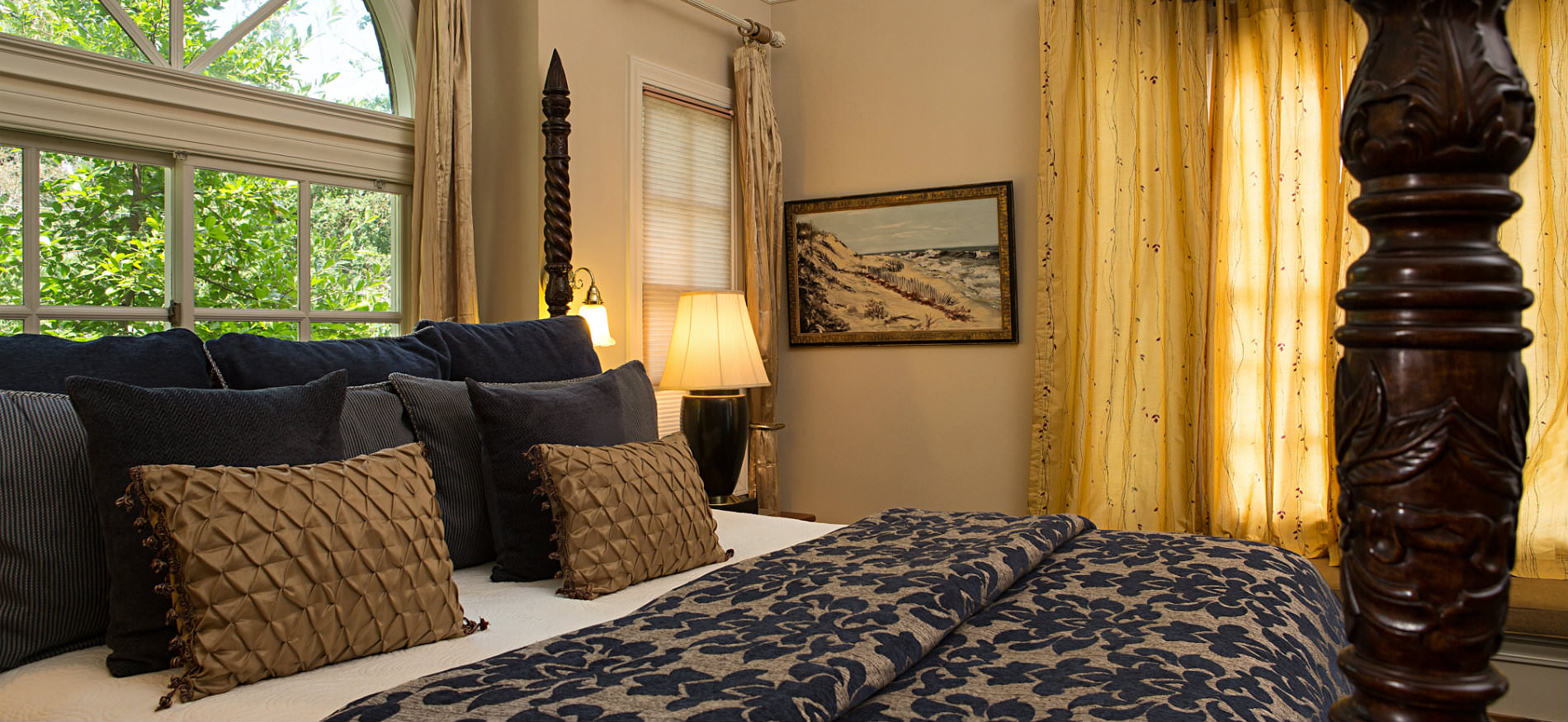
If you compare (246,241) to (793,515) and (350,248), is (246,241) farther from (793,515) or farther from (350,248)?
(793,515)

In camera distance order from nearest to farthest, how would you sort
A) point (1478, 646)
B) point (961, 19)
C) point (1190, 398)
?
point (1478, 646), point (1190, 398), point (961, 19)

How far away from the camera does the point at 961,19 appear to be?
414 centimetres

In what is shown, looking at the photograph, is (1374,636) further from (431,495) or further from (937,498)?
(937,498)

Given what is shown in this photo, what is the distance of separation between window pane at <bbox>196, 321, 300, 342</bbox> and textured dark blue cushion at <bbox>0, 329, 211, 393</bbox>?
1.15 meters

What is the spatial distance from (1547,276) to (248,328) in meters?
4.12

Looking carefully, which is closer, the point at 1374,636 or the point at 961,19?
the point at 1374,636

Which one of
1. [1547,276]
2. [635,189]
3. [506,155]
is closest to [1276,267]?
[1547,276]

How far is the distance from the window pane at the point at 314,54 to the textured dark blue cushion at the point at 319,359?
130 cm

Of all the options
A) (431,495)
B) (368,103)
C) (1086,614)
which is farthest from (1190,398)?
(368,103)

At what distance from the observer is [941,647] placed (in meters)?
1.38

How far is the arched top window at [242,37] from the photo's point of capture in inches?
102

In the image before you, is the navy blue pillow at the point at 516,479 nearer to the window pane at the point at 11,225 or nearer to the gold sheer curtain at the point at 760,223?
the window pane at the point at 11,225

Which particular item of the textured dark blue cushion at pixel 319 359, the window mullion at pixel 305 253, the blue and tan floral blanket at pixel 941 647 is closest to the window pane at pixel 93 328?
the window mullion at pixel 305 253

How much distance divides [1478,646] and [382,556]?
136 centimetres
